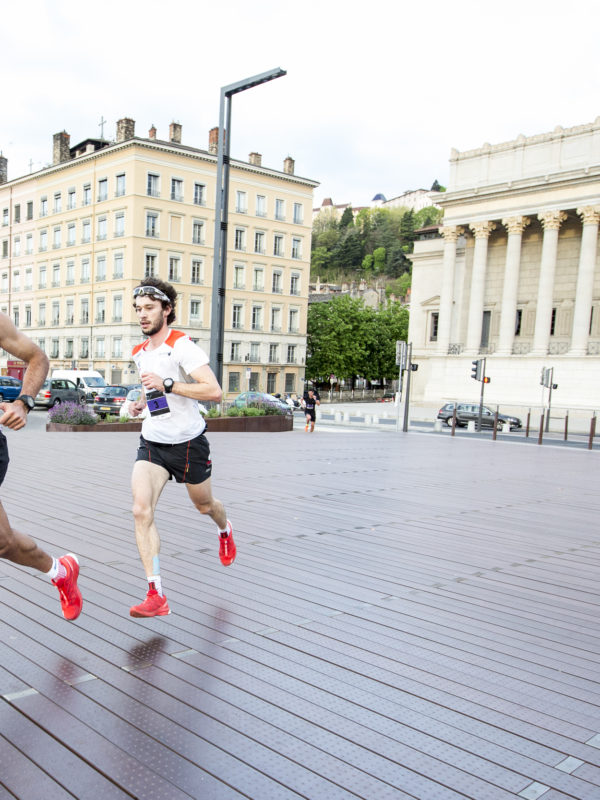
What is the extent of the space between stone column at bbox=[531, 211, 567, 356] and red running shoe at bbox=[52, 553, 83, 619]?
4948 cm

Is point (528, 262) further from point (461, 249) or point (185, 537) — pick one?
point (185, 537)

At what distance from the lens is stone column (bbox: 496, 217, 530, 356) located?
51.9 m

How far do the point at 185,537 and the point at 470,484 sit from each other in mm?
6306

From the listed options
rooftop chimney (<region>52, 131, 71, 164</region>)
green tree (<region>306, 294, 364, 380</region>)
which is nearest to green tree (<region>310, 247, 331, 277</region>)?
green tree (<region>306, 294, 364, 380</region>)

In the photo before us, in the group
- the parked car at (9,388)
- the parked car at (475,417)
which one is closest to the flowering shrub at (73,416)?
the parked car at (9,388)

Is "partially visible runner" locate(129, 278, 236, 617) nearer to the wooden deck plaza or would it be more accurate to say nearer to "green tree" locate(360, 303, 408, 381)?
the wooden deck plaza

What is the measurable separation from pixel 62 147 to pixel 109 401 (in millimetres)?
42620

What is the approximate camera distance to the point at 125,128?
5662 cm

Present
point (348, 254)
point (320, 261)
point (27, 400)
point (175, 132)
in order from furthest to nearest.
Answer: point (320, 261) → point (348, 254) → point (175, 132) → point (27, 400)

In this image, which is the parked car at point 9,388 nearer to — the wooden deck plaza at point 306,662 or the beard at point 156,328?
the wooden deck plaza at point 306,662

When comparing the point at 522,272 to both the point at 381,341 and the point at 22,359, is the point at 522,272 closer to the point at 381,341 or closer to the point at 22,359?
the point at 381,341

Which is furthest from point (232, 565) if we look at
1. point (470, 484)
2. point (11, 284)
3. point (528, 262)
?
point (11, 284)

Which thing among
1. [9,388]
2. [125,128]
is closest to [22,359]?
[9,388]

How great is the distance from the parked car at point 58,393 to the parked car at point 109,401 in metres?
1.61
